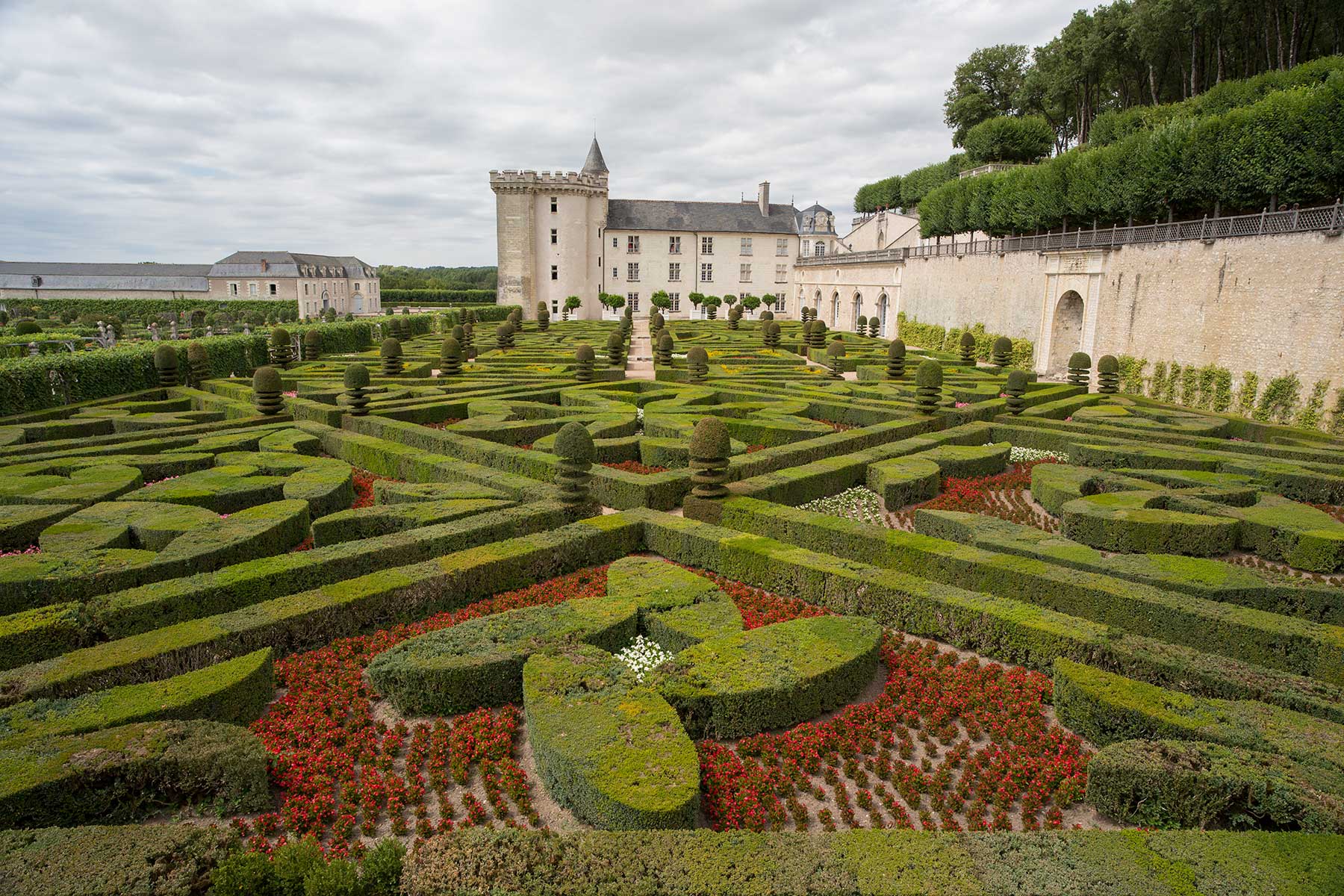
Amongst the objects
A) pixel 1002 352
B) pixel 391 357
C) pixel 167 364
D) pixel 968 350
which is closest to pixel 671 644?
pixel 391 357

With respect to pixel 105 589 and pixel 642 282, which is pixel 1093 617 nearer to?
pixel 105 589

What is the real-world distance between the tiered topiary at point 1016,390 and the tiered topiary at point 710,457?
10.7 metres

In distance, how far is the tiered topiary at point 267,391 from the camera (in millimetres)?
16922

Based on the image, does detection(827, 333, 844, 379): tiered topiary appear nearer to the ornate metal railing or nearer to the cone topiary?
the cone topiary

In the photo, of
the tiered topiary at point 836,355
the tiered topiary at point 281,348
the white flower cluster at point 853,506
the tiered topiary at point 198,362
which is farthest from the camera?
the tiered topiary at point 836,355

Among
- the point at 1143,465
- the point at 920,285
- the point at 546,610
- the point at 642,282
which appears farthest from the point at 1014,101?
the point at 546,610

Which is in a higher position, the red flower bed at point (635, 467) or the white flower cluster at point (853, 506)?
the red flower bed at point (635, 467)

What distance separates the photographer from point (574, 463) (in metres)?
11.1

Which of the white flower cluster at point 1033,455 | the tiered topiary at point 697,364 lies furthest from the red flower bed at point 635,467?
the tiered topiary at point 697,364

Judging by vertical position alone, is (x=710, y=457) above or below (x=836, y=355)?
below

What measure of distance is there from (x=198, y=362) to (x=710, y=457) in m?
19.2

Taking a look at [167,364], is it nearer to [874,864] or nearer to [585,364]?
[585,364]

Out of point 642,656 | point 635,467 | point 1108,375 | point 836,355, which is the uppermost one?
point 836,355

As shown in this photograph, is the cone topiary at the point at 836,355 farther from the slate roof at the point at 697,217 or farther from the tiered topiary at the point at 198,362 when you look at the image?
the slate roof at the point at 697,217
